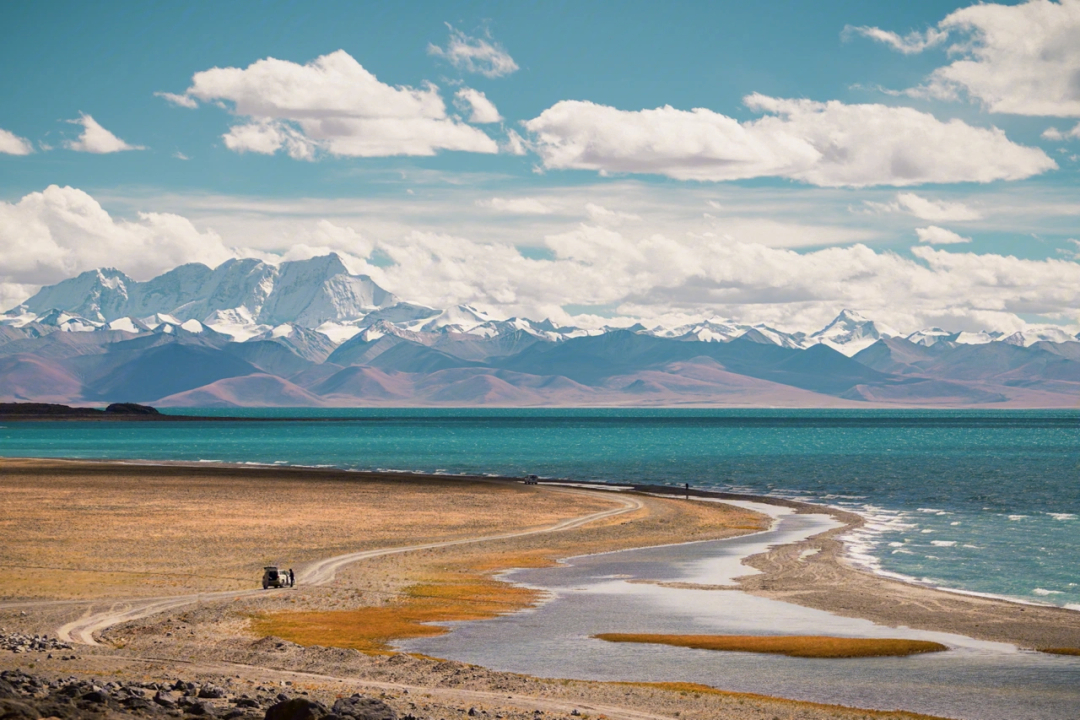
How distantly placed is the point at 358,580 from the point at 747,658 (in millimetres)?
16073

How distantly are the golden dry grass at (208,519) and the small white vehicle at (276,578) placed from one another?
130 cm

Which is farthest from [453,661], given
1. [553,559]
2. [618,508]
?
[618,508]

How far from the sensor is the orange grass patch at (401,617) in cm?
2873

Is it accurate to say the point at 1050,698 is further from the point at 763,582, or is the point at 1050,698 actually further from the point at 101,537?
the point at 101,537

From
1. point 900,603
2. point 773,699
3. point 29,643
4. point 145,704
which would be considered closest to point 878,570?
point 900,603

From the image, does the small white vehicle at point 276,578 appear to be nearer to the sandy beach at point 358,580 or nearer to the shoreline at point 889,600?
the sandy beach at point 358,580

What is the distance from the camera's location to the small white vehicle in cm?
3559

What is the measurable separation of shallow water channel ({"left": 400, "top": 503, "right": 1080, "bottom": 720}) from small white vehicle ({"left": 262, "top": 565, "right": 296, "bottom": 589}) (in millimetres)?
7481

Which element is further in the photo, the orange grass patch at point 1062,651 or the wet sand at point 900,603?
the wet sand at point 900,603

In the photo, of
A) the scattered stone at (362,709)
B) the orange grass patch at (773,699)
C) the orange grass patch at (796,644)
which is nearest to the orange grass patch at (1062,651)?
the orange grass patch at (796,644)

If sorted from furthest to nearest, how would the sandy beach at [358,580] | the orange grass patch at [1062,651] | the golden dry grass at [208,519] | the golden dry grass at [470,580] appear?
the golden dry grass at [208,519]
the golden dry grass at [470,580]
the orange grass patch at [1062,651]
the sandy beach at [358,580]

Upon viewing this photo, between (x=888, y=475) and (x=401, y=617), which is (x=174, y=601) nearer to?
(x=401, y=617)

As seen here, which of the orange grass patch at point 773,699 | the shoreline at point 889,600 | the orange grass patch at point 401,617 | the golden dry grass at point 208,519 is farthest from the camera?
the golden dry grass at point 208,519

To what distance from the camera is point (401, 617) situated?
3222 centimetres
